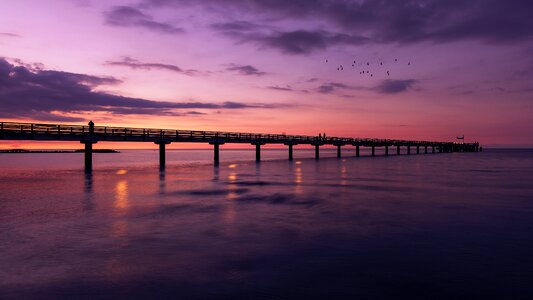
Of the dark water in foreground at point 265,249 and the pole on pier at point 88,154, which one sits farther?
the pole on pier at point 88,154

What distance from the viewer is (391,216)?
15047 mm

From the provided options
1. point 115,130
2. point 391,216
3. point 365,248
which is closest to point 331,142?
point 115,130

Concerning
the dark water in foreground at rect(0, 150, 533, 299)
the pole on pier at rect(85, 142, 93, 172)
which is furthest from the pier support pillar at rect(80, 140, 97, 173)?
the dark water in foreground at rect(0, 150, 533, 299)

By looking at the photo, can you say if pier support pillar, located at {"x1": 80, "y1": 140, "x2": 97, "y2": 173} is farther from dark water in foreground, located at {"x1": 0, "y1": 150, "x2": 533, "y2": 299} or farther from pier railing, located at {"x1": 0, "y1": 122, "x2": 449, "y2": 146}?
dark water in foreground, located at {"x1": 0, "y1": 150, "x2": 533, "y2": 299}

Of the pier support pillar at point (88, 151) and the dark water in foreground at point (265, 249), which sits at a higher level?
the pier support pillar at point (88, 151)

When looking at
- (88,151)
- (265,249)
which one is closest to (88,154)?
(88,151)

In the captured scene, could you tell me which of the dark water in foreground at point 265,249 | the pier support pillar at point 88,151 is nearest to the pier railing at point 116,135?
the pier support pillar at point 88,151

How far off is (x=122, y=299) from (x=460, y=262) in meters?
6.88

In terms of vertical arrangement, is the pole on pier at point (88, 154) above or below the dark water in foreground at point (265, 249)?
above

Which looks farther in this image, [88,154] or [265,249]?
[88,154]

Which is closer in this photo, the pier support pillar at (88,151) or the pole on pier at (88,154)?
the pier support pillar at (88,151)

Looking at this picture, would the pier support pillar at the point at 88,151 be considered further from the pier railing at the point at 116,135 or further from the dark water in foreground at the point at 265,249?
the dark water in foreground at the point at 265,249

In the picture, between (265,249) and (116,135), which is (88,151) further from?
(265,249)

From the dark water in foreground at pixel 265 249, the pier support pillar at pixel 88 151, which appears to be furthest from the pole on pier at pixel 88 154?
the dark water in foreground at pixel 265 249
